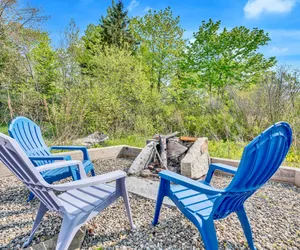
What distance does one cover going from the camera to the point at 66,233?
141 cm

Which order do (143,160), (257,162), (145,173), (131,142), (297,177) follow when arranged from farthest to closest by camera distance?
(131,142), (143,160), (145,173), (297,177), (257,162)

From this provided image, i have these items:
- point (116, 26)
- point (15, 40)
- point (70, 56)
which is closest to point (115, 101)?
point (70, 56)

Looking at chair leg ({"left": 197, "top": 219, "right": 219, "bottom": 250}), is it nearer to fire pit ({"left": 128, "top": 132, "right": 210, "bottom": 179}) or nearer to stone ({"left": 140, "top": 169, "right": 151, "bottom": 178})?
fire pit ({"left": 128, "top": 132, "right": 210, "bottom": 179})

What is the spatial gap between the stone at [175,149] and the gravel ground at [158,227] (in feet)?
4.92

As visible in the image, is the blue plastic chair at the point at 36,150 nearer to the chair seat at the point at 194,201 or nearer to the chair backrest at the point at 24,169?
the chair backrest at the point at 24,169

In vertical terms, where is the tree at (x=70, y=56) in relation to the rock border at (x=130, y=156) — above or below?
above

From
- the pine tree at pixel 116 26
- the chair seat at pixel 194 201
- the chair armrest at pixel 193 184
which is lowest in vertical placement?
the chair seat at pixel 194 201

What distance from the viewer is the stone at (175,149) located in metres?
3.89

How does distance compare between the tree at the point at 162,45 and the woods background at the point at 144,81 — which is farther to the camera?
the tree at the point at 162,45

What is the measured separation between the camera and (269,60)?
9.68 metres

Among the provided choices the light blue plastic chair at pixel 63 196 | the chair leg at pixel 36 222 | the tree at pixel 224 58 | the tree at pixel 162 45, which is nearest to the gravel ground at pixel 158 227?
the chair leg at pixel 36 222

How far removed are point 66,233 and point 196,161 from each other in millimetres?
2274

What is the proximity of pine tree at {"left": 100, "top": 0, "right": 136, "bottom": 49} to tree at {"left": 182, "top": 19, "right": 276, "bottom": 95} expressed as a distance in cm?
400

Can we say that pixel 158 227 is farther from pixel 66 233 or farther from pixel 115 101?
pixel 115 101
